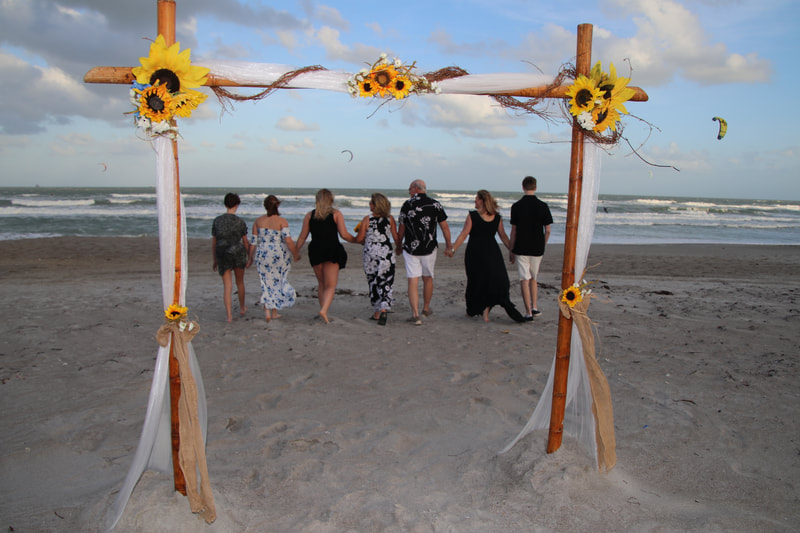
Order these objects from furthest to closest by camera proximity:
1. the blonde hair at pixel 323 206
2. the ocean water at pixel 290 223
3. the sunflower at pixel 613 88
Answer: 1. the ocean water at pixel 290 223
2. the blonde hair at pixel 323 206
3. the sunflower at pixel 613 88

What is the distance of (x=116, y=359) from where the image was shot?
5.11m

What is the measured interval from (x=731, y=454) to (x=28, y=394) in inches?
201

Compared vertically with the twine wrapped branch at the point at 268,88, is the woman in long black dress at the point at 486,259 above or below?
below

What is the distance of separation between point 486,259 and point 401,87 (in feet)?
12.9

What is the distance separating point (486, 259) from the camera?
6730 mm

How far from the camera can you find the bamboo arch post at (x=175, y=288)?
269cm

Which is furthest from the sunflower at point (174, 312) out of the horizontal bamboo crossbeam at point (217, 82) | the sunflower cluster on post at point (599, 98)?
the sunflower cluster on post at point (599, 98)

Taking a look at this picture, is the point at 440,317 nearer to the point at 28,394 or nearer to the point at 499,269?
the point at 499,269

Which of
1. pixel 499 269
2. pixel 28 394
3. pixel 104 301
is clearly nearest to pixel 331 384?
pixel 28 394

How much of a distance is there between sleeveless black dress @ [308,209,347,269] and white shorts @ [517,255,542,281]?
2.23m

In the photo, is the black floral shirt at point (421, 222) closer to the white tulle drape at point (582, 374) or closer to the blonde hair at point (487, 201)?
the blonde hair at point (487, 201)

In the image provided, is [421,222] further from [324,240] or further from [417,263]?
[324,240]

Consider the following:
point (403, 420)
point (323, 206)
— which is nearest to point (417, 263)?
point (323, 206)

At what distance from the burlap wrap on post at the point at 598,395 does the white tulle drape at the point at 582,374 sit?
0.06 metres
